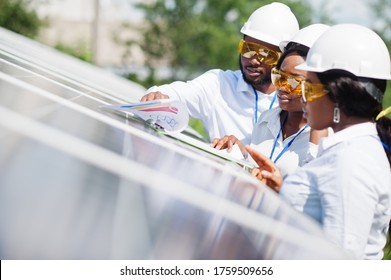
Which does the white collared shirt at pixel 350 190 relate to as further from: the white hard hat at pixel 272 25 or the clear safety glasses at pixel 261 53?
the white hard hat at pixel 272 25

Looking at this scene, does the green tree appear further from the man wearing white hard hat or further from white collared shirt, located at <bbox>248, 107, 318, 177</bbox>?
white collared shirt, located at <bbox>248, 107, 318, 177</bbox>

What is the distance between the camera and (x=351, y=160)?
2.66 metres

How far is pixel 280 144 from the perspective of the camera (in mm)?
3914

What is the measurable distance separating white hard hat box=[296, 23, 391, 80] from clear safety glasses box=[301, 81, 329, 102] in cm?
6

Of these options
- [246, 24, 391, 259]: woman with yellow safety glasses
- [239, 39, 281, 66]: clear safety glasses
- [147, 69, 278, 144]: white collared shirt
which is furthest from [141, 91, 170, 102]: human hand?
[246, 24, 391, 259]: woman with yellow safety glasses

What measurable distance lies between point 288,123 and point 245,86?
802 millimetres

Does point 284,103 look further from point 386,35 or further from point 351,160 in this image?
point 386,35

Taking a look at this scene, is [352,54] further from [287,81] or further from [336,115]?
[287,81]

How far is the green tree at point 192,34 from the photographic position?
68.2 feet

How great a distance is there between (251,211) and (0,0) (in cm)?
1930

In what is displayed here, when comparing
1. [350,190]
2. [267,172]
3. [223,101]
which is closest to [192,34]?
[223,101]

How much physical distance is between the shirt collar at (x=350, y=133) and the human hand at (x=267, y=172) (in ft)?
0.90

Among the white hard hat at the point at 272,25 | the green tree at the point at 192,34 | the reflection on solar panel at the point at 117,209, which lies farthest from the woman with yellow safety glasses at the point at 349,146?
the green tree at the point at 192,34

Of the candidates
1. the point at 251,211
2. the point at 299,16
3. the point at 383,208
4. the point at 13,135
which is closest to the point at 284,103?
the point at 383,208
